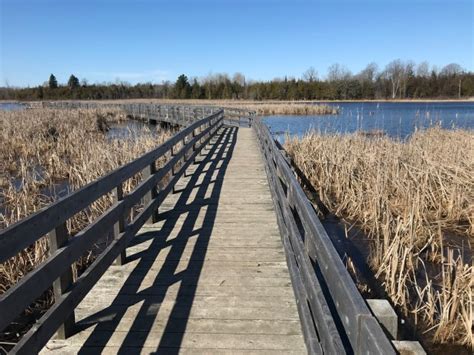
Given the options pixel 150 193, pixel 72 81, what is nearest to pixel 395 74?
pixel 72 81

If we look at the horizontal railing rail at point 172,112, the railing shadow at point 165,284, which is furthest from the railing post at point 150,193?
the horizontal railing rail at point 172,112

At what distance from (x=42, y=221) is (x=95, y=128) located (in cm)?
2389

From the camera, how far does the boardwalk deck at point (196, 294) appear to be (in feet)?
10.1

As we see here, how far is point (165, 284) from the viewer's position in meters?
4.05

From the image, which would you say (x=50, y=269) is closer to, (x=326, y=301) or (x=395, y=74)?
(x=326, y=301)

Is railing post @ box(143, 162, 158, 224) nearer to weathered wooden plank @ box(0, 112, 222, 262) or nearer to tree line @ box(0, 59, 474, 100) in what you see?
weathered wooden plank @ box(0, 112, 222, 262)

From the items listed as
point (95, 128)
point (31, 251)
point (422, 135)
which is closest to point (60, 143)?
point (95, 128)

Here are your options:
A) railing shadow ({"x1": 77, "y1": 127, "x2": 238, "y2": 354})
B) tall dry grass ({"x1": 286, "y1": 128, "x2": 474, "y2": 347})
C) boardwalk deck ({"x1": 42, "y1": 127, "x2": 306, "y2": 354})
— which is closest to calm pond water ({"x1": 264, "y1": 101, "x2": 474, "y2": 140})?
tall dry grass ({"x1": 286, "y1": 128, "x2": 474, "y2": 347})

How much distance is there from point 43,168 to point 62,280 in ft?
39.2

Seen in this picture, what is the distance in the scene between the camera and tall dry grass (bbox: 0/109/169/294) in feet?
17.9

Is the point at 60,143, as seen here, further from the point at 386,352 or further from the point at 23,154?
the point at 386,352

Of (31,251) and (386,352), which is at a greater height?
(386,352)

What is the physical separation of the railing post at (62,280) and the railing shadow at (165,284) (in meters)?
0.12

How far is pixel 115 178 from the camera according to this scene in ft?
13.5
